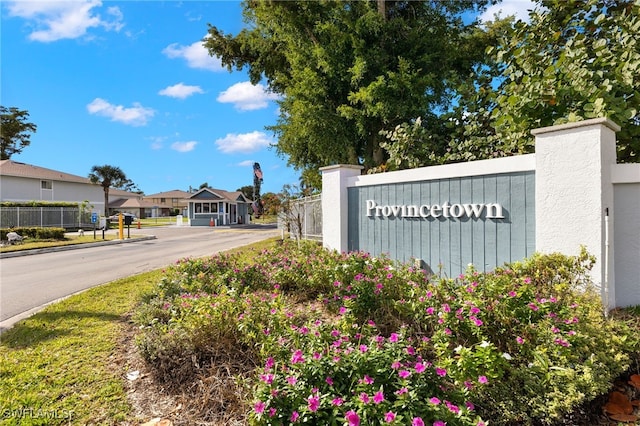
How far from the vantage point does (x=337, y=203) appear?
270 inches

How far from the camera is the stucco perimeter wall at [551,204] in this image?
11.9ft

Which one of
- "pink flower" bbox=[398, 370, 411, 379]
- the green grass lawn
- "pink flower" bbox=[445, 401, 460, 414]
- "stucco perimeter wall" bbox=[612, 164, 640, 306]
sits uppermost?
"stucco perimeter wall" bbox=[612, 164, 640, 306]

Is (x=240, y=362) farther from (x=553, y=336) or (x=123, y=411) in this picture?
(x=553, y=336)

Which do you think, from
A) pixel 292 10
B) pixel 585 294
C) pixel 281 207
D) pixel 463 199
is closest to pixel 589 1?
pixel 463 199

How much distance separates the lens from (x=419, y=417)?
1774mm

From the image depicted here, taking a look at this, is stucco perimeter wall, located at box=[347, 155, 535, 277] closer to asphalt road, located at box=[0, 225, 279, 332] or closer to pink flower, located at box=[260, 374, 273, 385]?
pink flower, located at box=[260, 374, 273, 385]

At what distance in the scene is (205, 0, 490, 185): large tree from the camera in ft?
31.2

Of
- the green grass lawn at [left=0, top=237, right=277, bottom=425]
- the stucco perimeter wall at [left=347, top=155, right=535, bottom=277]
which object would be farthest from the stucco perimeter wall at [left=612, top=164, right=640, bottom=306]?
the green grass lawn at [left=0, top=237, right=277, bottom=425]

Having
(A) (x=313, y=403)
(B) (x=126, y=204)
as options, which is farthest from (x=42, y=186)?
(A) (x=313, y=403)

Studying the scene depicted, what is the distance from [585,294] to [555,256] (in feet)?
1.42

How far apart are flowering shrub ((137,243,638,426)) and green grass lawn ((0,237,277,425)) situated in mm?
443

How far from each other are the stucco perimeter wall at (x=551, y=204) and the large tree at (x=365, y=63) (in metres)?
4.56

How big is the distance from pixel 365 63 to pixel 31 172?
3450 cm

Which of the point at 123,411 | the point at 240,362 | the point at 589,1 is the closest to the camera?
the point at 123,411
